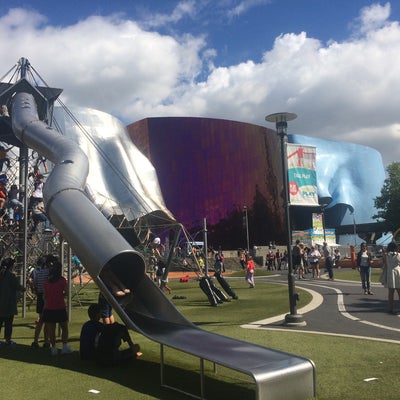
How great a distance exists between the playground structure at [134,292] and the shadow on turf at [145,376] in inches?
11.0

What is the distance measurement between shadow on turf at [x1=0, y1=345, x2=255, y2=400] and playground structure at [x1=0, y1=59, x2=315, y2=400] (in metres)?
0.28

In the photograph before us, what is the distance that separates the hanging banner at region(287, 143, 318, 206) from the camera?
68.5 metres

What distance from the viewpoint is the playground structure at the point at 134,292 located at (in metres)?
5.00

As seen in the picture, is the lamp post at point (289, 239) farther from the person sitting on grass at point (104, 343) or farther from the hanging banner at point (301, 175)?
the hanging banner at point (301, 175)

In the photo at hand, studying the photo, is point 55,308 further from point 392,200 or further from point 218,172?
point 392,200

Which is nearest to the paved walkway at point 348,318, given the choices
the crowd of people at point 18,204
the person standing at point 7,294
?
the person standing at point 7,294

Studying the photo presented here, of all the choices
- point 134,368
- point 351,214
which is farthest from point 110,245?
point 351,214

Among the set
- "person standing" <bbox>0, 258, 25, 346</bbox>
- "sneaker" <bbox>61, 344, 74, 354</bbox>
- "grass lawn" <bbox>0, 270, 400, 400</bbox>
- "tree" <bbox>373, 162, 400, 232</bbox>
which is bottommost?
"grass lawn" <bbox>0, 270, 400, 400</bbox>

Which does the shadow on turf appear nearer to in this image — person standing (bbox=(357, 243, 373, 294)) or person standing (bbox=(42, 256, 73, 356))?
person standing (bbox=(42, 256, 73, 356))

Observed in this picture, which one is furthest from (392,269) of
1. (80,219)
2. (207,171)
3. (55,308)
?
(207,171)

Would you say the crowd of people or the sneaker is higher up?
the crowd of people

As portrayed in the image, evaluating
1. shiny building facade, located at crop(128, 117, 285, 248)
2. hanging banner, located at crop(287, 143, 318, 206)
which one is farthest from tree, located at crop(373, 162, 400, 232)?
shiny building facade, located at crop(128, 117, 285, 248)

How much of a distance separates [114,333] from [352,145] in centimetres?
8988

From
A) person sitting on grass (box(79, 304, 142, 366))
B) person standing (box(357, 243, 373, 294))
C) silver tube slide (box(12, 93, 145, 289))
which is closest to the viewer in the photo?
person sitting on grass (box(79, 304, 142, 366))
